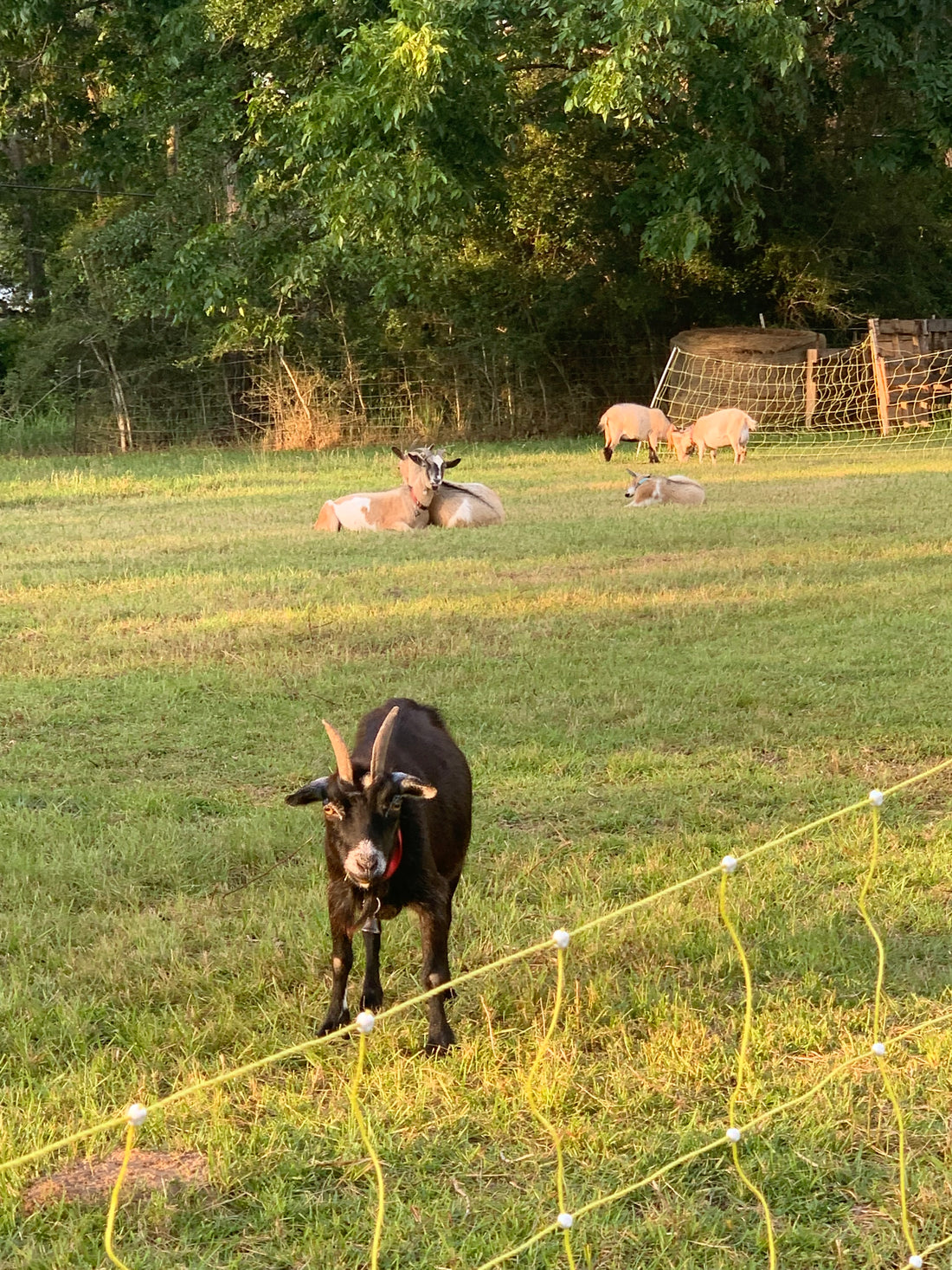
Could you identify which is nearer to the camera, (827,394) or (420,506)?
(420,506)

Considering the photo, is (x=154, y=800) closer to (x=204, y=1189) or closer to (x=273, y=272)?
(x=204, y=1189)

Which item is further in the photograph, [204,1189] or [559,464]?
[559,464]

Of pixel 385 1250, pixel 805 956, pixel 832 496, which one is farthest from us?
pixel 832 496

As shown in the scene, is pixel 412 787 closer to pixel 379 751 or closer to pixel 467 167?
pixel 379 751

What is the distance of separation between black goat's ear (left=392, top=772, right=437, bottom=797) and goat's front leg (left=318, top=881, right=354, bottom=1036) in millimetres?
345

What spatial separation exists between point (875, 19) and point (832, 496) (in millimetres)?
6004

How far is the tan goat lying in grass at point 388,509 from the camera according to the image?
13.5 metres

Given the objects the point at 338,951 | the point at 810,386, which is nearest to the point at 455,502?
the point at 338,951

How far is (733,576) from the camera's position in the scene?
9.83 metres

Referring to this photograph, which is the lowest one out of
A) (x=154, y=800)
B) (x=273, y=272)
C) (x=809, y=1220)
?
(x=809, y=1220)

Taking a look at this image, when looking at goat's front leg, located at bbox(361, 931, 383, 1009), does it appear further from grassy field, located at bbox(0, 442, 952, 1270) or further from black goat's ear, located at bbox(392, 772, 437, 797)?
black goat's ear, located at bbox(392, 772, 437, 797)

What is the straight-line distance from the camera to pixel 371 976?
361cm

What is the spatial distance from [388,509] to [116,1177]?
10.8 metres

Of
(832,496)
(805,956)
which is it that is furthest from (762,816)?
(832,496)
